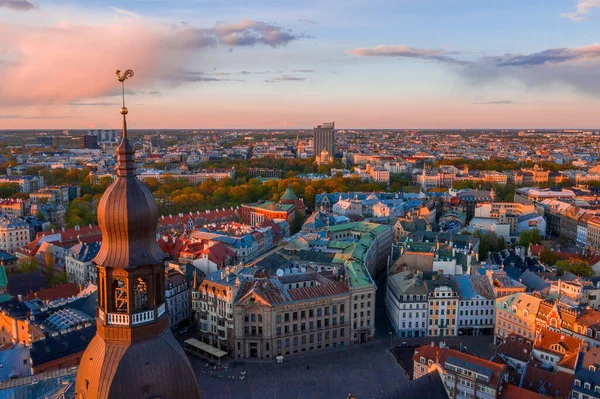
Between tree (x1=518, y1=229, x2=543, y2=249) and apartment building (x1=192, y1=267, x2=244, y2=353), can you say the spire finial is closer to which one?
apartment building (x1=192, y1=267, x2=244, y2=353)

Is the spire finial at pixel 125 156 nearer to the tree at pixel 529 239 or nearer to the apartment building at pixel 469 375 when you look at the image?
the apartment building at pixel 469 375

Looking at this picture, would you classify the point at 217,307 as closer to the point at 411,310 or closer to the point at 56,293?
the point at 56,293

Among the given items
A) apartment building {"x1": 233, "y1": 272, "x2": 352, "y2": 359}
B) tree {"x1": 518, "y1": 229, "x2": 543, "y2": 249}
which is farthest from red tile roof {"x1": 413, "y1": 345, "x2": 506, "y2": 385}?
tree {"x1": 518, "y1": 229, "x2": 543, "y2": 249}

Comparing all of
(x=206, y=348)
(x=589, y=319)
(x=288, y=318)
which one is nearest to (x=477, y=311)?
(x=589, y=319)

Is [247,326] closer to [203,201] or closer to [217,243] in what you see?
[217,243]

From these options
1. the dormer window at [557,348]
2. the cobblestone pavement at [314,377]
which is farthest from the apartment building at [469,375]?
the dormer window at [557,348]

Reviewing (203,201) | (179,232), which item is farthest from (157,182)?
(179,232)
